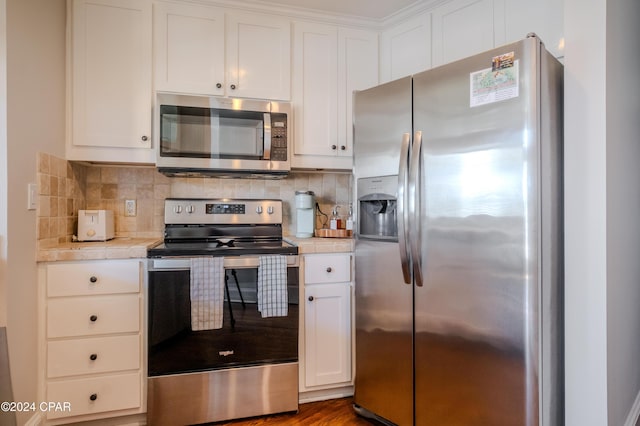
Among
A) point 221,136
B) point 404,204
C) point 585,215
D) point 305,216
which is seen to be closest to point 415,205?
point 404,204

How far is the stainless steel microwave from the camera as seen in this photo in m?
1.98

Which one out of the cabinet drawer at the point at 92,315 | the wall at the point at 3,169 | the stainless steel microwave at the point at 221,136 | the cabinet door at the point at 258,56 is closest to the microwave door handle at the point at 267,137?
the stainless steel microwave at the point at 221,136

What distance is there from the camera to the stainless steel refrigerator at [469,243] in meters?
1.26

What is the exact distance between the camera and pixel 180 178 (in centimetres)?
232

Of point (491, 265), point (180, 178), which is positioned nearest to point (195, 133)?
point (180, 178)

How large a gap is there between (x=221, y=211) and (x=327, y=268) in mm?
828

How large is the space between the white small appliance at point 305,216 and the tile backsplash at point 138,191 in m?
0.15

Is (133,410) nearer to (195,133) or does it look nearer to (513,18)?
(195,133)

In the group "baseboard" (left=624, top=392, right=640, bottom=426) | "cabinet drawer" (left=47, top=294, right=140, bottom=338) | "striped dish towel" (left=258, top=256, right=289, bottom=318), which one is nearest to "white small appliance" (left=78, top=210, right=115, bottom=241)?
"cabinet drawer" (left=47, top=294, right=140, bottom=338)

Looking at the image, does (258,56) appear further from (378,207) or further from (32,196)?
(32,196)

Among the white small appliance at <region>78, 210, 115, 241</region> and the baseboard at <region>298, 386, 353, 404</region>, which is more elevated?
the white small appliance at <region>78, 210, 115, 241</region>

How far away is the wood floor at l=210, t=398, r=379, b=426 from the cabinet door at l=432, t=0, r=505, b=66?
2.09 m

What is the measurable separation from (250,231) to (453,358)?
143 centimetres

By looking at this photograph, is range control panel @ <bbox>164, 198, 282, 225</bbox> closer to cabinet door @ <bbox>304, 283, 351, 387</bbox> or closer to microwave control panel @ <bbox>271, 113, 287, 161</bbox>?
microwave control panel @ <bbox>271, 113, 287, 161</bbox>
